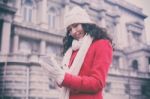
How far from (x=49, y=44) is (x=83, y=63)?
23442 mm

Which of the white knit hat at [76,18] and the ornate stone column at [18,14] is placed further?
the ornate stone column at [18,14]

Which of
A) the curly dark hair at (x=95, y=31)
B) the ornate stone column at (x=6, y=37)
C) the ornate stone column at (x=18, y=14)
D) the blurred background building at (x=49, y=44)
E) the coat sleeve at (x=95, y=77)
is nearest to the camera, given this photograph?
the coat sleeve at (x=95, y=77)

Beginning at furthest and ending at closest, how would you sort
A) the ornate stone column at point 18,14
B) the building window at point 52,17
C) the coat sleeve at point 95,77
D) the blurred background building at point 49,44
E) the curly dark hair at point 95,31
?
1. the building window at point 52,17
2. the ornate stone column at point 18,14
3. the blurred background building at point 49,44
4. the curly dark hair at point 95,31
5. the coat sleeve at point 95,77

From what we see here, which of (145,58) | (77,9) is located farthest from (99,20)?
(77,9)

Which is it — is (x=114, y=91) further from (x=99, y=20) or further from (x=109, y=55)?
(x=109, y=55)

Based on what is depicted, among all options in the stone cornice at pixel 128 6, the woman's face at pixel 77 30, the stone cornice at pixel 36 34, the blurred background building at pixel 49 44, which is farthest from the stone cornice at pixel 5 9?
the woman's face at pixel 77 30

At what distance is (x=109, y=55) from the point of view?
254 cm

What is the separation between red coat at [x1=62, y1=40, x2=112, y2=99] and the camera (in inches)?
90.7

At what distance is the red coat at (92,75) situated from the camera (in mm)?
2305

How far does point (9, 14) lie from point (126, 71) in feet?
37.8

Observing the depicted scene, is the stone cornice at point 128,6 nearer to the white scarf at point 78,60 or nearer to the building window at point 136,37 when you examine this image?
the building window at point 136,37

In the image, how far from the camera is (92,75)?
7.75ft

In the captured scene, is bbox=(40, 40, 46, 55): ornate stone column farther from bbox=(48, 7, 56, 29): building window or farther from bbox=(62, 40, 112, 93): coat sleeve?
bbox=(62, 40, 112, 93): coat sleeve

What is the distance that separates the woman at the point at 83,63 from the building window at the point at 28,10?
24.5 m
